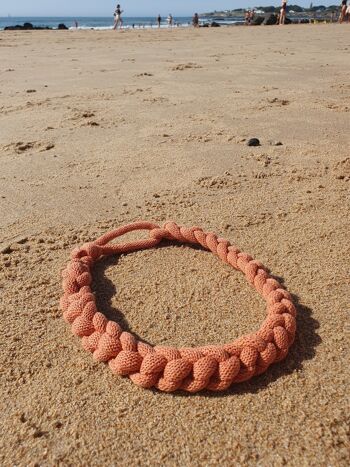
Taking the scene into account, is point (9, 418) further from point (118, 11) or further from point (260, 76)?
point (118, 11)

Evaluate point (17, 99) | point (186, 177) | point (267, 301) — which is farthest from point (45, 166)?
point (17, 99)

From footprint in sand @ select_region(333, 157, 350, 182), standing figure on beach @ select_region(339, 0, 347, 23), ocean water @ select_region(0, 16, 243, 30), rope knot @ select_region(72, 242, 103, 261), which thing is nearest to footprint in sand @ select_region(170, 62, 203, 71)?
footprint in sand @ select_region(333, 157, 350, 182)

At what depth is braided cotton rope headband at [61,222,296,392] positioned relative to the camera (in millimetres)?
1298

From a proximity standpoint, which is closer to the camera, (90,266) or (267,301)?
(267,301)

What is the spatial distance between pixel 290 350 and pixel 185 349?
0.38m

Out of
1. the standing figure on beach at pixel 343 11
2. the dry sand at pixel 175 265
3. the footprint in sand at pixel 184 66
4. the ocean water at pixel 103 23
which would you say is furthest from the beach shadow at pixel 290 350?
the ocean water at pixel 103 23

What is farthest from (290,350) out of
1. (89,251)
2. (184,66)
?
(184,66)

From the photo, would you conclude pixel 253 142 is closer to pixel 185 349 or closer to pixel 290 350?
pixel 290 350

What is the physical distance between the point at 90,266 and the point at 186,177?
44.2 inches

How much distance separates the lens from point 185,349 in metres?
1.36

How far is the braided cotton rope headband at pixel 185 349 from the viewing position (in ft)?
4.26

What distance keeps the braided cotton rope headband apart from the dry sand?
49mm

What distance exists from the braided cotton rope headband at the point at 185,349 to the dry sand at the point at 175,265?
5 centimetres

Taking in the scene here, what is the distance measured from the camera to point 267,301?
1.64 m
